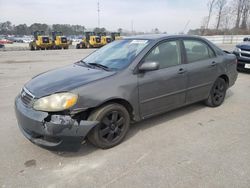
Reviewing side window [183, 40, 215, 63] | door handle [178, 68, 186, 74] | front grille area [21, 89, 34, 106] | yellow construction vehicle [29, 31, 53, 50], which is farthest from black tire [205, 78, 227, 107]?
yellow construction vehicle [29, 31, 53, 50]

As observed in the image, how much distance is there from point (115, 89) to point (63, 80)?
744 mm

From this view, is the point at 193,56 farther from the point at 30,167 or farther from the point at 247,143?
the point at 30,167

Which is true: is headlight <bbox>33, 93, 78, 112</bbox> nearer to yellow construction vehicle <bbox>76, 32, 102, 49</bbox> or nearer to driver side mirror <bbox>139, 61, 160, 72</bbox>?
driver side mirror <bbox>139, 61, 160, 72</bbox>

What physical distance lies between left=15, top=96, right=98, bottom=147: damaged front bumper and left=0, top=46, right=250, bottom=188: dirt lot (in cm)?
31

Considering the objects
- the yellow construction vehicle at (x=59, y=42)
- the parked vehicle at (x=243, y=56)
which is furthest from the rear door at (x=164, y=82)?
the yellow construction vehicle at (x=59, y=42)

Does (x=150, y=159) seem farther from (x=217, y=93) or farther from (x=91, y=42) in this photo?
(x=91, y=42)

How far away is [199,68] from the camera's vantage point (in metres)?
4.27

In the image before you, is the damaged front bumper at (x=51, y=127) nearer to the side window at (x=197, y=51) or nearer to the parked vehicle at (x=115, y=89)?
the parked vehicle at (x=115, y=89)

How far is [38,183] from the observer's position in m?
2.56

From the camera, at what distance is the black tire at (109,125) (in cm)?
307

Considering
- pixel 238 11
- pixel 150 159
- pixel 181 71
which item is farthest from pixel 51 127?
pixel 238 11

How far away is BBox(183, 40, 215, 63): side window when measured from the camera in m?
4.19

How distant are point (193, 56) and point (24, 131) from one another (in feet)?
10.3

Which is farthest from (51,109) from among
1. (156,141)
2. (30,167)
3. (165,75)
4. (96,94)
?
(165,75)
